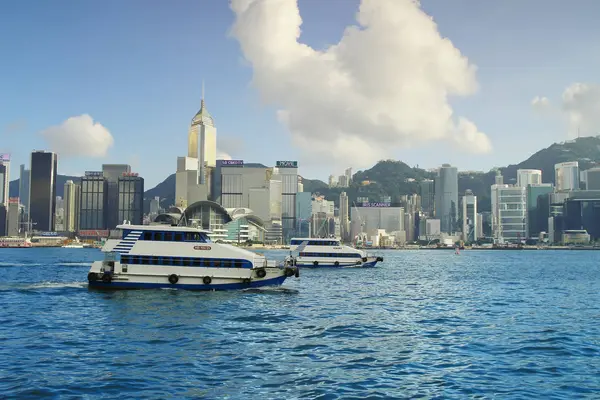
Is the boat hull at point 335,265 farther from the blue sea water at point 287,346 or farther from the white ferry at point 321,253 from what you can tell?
the blue sea water at point 287,346

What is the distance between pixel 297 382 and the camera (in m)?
24.4

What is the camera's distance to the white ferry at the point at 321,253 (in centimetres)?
10700

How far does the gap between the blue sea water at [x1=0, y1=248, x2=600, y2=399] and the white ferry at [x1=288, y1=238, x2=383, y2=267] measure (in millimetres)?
50895

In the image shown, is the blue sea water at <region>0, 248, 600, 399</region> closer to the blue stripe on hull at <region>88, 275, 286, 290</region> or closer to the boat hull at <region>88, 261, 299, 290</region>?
the blue stripe on hull at <region>88, 275, 286, 290</region>

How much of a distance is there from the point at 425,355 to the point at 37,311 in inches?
1190

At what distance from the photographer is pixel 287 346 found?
105 feet

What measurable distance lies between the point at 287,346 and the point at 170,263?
2594 centimetres

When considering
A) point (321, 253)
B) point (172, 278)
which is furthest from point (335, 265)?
point (172, 278)

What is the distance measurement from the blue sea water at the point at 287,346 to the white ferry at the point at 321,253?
167 ft

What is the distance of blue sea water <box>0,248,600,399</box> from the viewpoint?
933 inches

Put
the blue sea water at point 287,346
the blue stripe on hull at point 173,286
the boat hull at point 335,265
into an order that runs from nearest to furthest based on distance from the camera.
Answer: the blue sea water at point 287,346
the blue stripe on hull at point 173,286
the boat hull at point 335,265

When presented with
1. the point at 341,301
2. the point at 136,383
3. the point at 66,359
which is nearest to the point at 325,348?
the point at 136,383

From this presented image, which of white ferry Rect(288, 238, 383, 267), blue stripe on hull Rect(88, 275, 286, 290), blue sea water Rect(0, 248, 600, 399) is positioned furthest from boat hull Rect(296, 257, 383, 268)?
blue sea water Rect(0, 248, 600, 399)

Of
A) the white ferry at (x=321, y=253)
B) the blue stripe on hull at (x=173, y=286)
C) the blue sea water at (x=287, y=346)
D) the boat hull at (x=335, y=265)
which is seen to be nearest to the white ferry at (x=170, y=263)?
the blue stripe on hull at (x=173, y=286)
